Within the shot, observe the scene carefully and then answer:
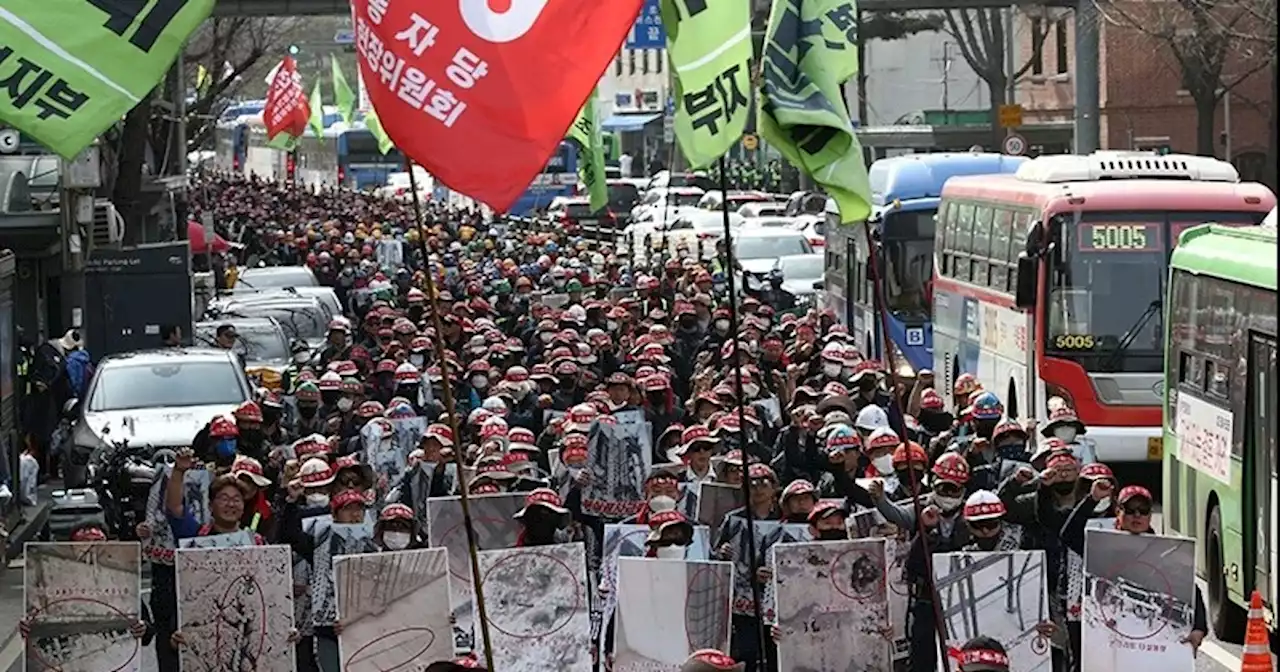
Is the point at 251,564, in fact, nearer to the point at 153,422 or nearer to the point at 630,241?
the point at 153,422

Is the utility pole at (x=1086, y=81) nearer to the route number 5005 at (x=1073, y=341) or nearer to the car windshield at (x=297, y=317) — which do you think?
the car windshield at (x=297, y=317)

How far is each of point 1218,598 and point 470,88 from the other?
8222 millimetres

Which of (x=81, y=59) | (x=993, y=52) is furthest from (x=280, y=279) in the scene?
(x=81, y=59)

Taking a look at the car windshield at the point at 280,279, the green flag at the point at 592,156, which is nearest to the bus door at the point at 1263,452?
the green flag at the point at 592,156

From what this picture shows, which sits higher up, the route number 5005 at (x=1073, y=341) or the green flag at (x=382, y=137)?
the green flag at (x=382, y=137)

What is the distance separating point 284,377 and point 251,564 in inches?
504

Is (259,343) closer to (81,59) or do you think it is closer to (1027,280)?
(1027,280)

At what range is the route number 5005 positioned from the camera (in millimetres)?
22391

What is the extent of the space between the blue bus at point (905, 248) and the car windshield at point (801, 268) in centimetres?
788

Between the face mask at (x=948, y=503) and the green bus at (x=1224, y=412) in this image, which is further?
the green bus at (x=1224, y=412)

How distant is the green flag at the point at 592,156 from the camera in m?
25.5

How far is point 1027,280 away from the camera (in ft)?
73.7

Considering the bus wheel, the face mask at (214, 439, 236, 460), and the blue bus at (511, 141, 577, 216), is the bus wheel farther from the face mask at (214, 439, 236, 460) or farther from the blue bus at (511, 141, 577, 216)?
the blue bus at (511, 141, 577, 216)

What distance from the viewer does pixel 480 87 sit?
9.46 meters
